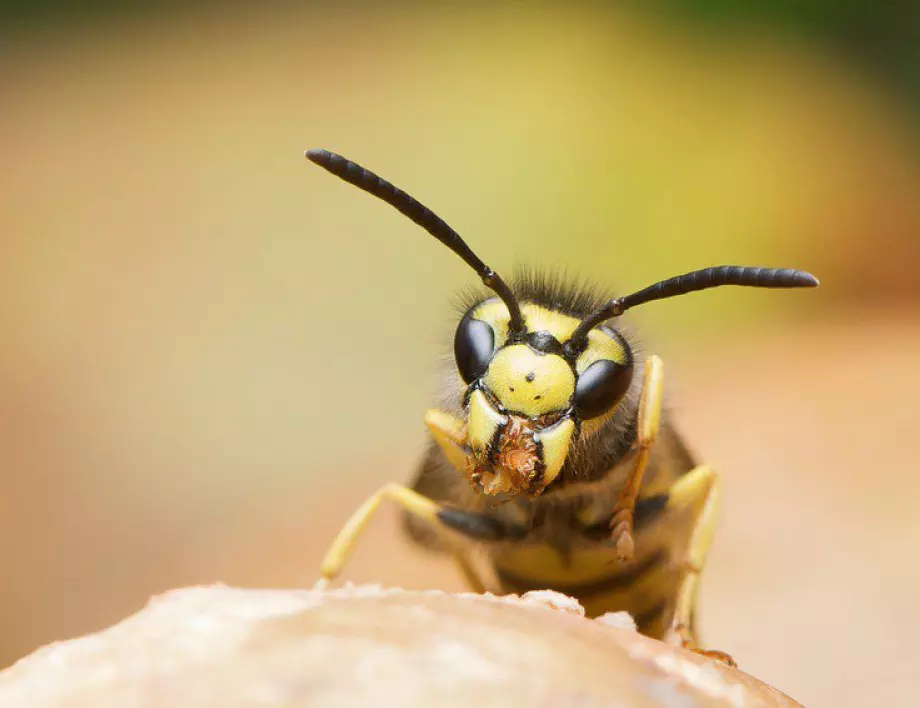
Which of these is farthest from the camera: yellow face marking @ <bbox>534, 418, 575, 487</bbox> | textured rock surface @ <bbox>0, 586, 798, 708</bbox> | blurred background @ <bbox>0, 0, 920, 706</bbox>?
blurred background @ <bbox>0, 0, 920, 706</bbox>

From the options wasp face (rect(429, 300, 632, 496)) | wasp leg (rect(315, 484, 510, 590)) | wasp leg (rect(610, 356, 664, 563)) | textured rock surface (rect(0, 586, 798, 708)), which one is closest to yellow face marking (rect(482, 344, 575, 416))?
wasp face (rect(429, 300, 632, 496))

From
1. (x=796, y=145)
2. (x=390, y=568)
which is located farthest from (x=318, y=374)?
(x=796, y=145)

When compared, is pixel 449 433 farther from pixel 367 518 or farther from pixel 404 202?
pixel 404 202

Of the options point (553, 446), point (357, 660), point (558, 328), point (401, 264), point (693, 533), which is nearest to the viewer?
point (357, 660)

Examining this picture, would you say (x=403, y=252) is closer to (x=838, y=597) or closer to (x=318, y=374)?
(x=318, y=374)

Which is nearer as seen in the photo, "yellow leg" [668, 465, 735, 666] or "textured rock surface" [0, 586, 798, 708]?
"textured rock surface" [0, 586, 798, 708]

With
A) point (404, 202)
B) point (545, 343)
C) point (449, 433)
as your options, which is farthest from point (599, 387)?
point (404, 202)

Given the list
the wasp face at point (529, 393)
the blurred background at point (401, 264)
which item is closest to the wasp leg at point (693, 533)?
the wasp face at point (529, 393)

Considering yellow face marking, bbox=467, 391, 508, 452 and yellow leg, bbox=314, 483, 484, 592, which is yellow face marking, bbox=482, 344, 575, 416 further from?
yellow leg, bbox=314, 483, 484, 592
